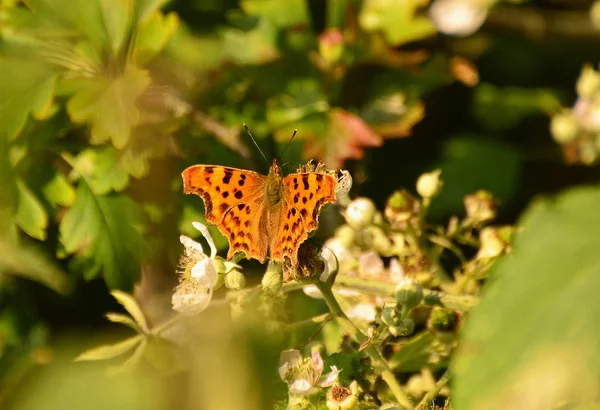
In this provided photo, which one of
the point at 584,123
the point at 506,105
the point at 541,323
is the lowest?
the point at 541,323

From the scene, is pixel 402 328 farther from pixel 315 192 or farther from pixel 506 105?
pixel 506 105

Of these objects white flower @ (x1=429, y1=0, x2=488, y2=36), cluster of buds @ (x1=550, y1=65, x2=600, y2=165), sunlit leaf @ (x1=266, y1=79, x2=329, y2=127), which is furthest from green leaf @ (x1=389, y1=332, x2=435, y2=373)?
white flower @ (x1=429, y1=0, x2=488, y2=36)

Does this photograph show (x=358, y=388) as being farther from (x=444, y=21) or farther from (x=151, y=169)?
(x=444, y=21)

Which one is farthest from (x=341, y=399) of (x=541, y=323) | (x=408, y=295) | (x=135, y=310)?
(x=541, y=323)

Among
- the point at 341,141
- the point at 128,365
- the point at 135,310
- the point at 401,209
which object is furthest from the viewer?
the point at 341,141

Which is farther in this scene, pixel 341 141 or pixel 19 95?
pixel 341 141

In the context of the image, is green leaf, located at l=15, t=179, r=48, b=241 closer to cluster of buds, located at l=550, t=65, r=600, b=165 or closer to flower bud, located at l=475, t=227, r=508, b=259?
flower bud, located at l=475, t=227, r=508, b=259

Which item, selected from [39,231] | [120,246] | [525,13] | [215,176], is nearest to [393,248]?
[215,176]
